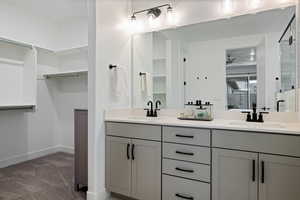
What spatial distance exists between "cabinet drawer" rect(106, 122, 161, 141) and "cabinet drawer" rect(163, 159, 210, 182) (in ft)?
0.86

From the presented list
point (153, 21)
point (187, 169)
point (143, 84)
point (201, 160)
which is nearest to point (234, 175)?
point (201, 160)

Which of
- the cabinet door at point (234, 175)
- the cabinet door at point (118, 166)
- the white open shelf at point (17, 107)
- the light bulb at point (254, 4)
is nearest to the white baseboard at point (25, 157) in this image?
the white open shelf at point (17, 107)

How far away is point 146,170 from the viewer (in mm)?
1862

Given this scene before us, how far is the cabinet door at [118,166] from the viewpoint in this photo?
77.8 inches

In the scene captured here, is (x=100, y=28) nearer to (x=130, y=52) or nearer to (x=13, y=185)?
(x=130, y=52)

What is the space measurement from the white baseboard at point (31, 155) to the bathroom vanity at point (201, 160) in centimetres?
207

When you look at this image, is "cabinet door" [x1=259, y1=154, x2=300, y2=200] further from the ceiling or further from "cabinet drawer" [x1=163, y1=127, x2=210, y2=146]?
the ceiling

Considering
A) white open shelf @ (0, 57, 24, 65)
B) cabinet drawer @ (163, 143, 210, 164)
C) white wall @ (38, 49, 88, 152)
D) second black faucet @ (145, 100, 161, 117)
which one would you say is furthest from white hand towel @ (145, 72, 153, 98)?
white open shelf @ (0, 57, 24, 65)

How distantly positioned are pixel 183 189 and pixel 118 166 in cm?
74

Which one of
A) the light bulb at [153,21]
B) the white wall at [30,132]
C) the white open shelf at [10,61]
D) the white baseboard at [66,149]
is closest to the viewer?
the light bulb at [153,21]

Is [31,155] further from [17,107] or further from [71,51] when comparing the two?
[71,51]

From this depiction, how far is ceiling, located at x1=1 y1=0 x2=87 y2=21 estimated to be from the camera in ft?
9.87

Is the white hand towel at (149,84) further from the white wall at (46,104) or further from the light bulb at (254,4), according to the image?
the white wall at (46,104)

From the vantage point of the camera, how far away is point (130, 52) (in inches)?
103
